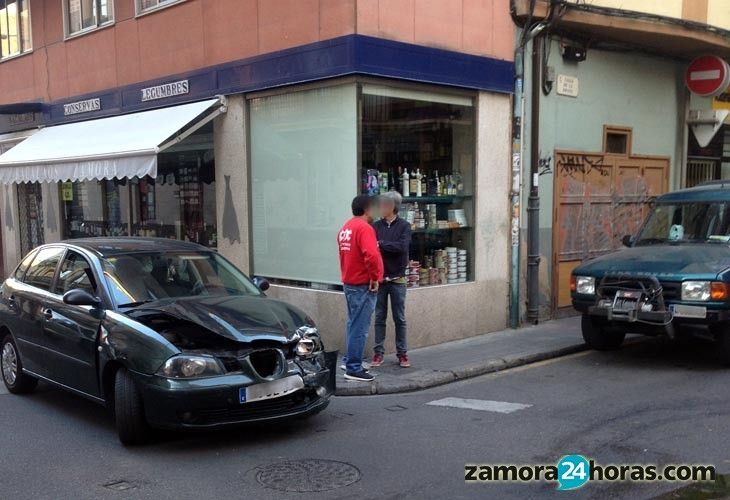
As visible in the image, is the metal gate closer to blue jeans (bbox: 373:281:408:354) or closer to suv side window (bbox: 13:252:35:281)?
blue jeans (bbox: 373:281:408:354)

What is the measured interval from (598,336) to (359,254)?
3.46 metres

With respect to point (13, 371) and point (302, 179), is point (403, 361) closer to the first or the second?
point (302, 179)

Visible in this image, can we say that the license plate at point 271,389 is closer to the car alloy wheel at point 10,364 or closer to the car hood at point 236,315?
the car hood at point 236,315

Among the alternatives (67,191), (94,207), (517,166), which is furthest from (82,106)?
(517,166)

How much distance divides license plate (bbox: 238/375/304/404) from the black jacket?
2.59 metres

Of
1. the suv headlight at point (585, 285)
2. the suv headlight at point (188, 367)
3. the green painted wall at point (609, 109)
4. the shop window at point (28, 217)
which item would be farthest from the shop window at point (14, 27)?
the suv headlight at point (585, 285)

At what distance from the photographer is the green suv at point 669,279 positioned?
725 cm

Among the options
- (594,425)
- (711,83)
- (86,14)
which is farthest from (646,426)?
(86,14)

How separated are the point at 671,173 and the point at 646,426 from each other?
8.09 metres

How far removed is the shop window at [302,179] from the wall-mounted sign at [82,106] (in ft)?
15.2

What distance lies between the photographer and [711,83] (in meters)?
12.2

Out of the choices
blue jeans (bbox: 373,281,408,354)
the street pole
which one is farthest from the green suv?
blue jeans (bbox: 373,281,408,354)

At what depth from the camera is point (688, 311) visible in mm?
7262

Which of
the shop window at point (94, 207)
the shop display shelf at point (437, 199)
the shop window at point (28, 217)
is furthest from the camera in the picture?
the shop window at point (28, 217)
